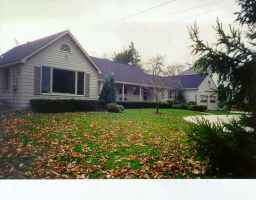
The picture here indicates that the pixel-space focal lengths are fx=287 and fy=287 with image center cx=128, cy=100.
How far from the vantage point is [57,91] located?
9.97 feet

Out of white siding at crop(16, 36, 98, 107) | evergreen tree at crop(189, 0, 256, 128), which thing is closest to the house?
white siding at crop(16, 36, 98, 107)

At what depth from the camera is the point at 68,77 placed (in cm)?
298

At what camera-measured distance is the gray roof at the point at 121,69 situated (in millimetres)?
2877

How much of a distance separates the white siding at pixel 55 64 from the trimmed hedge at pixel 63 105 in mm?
55

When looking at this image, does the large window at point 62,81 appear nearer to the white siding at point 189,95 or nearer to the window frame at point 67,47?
the window frame at point 67,47

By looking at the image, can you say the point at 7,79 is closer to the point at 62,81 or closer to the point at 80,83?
the point at 62,81

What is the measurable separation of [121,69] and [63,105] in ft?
2.34

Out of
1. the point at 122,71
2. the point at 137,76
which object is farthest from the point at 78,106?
the point at 137,76

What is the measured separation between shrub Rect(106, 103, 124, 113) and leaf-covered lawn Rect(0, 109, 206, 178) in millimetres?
57

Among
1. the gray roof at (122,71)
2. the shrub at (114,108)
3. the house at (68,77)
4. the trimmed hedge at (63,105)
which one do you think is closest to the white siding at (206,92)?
→ the house at (68,77)
